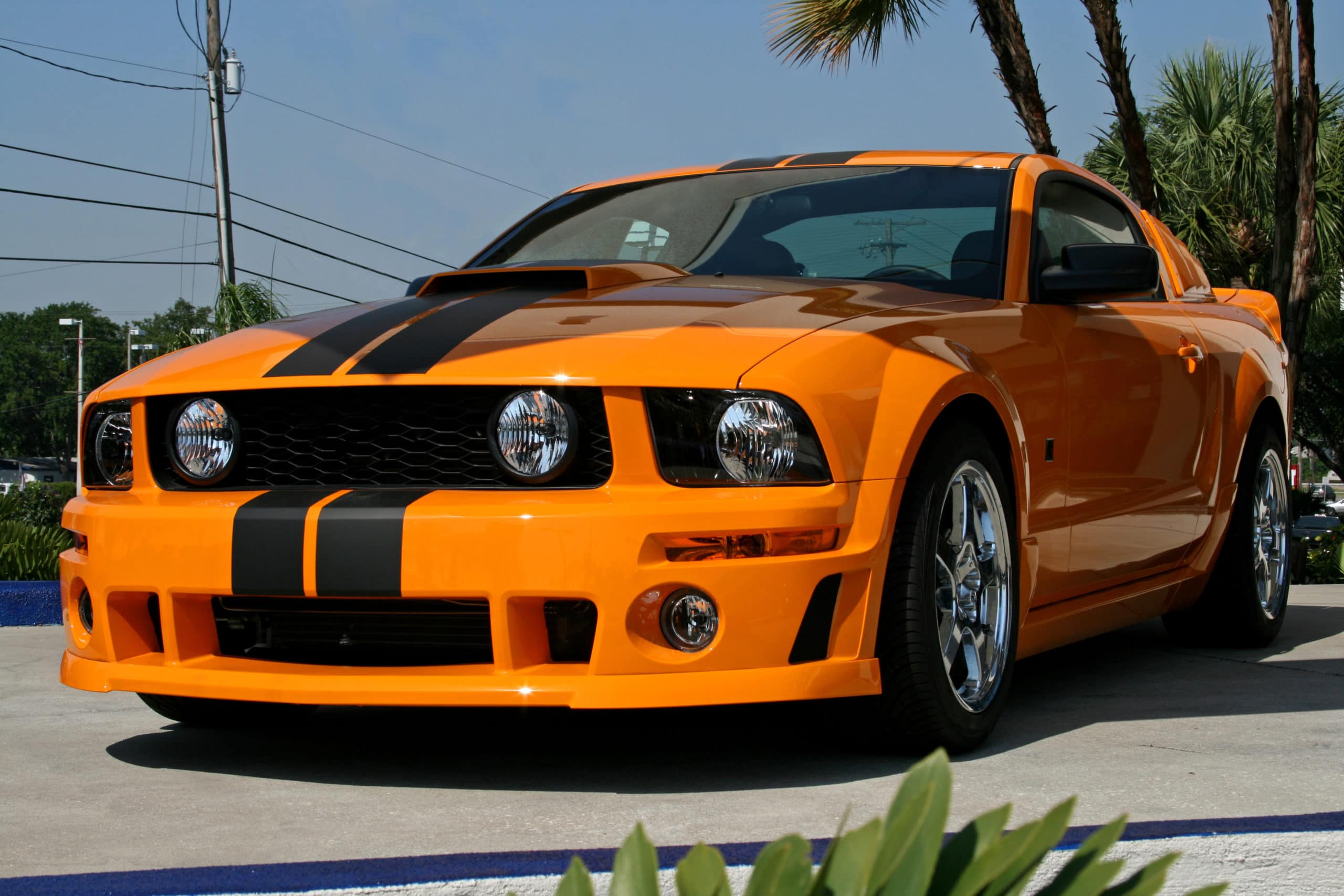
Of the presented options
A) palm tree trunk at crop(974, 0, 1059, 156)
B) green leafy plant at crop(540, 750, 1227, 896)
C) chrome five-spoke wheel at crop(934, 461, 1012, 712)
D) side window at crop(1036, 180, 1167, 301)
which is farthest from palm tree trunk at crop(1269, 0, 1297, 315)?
green leafy plant at crop(540, 750, 1227, 896)

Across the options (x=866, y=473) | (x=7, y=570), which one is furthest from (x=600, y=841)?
(x=7, y=570)

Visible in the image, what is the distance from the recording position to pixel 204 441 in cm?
317

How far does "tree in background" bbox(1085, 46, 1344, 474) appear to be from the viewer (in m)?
17.4

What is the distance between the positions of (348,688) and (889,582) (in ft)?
3.42

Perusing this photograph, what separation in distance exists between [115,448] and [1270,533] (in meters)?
3.82

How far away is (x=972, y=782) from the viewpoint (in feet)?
9.36

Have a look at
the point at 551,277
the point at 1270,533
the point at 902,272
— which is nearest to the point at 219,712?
the point at 551,277

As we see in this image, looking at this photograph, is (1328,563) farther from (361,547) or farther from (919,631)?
(361,547)

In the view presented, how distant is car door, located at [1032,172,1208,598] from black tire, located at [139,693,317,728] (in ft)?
6.37

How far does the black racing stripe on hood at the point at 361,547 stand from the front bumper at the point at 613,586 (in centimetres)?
1

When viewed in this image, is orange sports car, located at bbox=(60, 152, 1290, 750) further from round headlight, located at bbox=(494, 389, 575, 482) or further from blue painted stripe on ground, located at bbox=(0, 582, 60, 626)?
blue painted stripe on ground, located at bbox=(0, 582, 60, 626)

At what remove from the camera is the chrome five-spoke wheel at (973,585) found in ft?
10.5

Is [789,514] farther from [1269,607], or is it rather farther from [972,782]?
[1269,607]

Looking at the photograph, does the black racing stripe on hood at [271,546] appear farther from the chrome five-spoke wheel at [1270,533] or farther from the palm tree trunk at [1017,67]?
the palm tree trunk at [1017,67]
